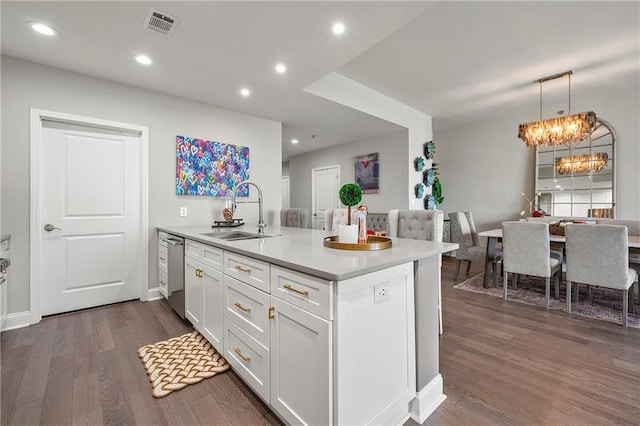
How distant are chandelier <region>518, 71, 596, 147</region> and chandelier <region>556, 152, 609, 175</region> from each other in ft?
3.37

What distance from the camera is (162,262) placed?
3.12 metres

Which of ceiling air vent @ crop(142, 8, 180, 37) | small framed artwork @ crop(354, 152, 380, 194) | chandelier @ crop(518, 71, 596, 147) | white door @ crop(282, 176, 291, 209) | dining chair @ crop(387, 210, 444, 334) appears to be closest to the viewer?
ceiling air vent @ crop(142, 8, 180, 37)

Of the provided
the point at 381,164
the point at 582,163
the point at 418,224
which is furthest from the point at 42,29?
the point at 582,163

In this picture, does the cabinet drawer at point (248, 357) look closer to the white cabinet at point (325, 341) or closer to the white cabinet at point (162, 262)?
the white cabinet at point (325, 341)

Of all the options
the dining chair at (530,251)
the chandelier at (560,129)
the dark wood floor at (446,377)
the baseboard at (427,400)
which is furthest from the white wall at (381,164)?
the baseboard at (427,400)

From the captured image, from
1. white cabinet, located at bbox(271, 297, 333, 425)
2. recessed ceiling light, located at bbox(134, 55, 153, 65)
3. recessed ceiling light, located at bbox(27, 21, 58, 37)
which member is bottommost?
white cabinet, located at bbox(271, 297, 333, 425)

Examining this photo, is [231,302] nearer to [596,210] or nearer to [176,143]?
[176,143]

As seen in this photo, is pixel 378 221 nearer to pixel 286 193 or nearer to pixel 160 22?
pixel 286 193

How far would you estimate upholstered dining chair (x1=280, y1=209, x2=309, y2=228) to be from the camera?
4193mm

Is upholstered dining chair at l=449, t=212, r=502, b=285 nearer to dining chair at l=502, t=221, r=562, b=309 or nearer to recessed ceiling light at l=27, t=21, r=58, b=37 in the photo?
dining chair at l=502, t=221, r=562, b=309

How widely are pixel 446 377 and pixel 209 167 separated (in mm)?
3455

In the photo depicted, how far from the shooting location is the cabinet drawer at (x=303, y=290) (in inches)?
42.5

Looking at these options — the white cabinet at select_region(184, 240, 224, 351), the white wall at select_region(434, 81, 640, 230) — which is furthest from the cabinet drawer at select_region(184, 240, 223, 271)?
the white wall at select_region(434, 81, 640, 230)

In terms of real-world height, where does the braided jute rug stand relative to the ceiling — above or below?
below
